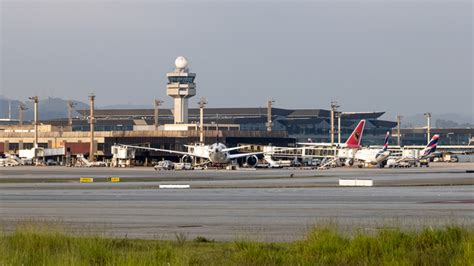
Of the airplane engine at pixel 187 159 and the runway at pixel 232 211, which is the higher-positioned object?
the airplane engine at pixel 187 159

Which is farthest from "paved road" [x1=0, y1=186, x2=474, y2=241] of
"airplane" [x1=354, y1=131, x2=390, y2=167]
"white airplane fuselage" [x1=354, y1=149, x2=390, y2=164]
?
"airplane" [x1=354, y1=131, x2=390, y2=167]

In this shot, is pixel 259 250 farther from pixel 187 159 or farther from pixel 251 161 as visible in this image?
pixel 187 159

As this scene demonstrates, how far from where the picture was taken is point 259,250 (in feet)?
73.6

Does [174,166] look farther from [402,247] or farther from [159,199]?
[402,247]

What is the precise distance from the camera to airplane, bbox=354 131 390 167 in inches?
5579

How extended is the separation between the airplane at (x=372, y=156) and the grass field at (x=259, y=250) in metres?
117

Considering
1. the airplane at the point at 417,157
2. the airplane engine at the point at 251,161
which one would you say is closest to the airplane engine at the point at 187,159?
the airplane engine at the point at 251,161

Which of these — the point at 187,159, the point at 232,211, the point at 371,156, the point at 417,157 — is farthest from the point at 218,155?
the point at 232,211

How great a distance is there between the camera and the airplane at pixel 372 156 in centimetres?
14171

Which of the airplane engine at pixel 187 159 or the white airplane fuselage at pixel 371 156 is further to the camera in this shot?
the airplane engine at pixel 187 159

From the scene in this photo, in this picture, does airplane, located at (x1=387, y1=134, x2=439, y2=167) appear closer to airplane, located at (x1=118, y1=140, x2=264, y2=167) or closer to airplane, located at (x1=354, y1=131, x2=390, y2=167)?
airplane, located at (x1=354, y1=131, x2=390, y2=167)

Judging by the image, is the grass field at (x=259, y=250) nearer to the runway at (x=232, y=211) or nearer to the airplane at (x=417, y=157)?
the runway at (x=232, y=211)

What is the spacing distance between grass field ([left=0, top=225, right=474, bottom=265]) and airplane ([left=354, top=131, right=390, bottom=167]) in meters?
117

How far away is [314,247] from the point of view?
23188 mm
